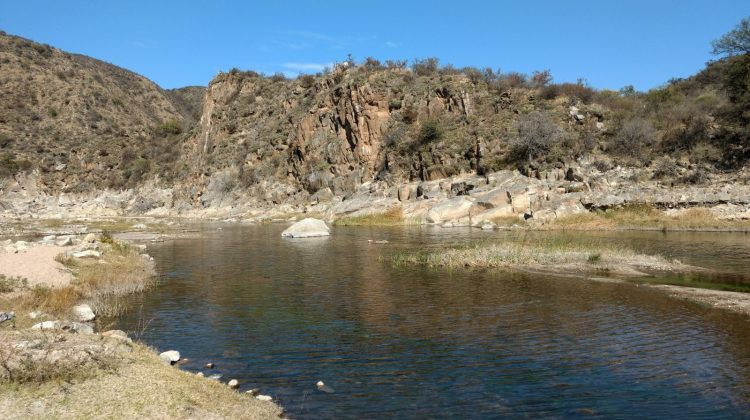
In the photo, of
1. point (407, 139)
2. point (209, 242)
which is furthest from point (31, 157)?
point (209, 242)

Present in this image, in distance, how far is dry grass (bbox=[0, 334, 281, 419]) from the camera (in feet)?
22.4

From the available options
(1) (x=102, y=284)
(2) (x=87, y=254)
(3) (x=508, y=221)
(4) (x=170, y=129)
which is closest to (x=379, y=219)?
(3) (x=508, y=221)

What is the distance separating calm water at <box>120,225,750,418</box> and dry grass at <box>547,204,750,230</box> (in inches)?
865

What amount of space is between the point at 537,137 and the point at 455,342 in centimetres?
5201

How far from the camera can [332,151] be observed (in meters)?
79.7

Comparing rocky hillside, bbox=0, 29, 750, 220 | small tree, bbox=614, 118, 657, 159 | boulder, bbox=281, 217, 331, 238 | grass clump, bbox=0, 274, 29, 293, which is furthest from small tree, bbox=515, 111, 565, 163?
grass clump, bbox=0, 274, 29, 293

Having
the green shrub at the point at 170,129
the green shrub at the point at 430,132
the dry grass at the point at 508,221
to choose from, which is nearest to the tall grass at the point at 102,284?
the dry grass at the point at 508,221

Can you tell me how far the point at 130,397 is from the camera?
24.1ft

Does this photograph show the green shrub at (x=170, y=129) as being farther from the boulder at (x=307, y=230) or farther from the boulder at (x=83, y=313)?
the boulder at (x=83, y=313)

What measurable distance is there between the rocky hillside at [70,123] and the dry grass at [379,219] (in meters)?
59.7

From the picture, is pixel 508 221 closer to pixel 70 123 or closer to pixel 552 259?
pixel 552 259

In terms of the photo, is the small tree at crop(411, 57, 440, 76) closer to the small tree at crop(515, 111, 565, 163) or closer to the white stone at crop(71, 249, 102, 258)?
the small tree at crop(515, 111, 565, 163)

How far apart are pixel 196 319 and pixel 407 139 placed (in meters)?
61.5

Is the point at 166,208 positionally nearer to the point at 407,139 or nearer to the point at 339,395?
the point at 407,139
